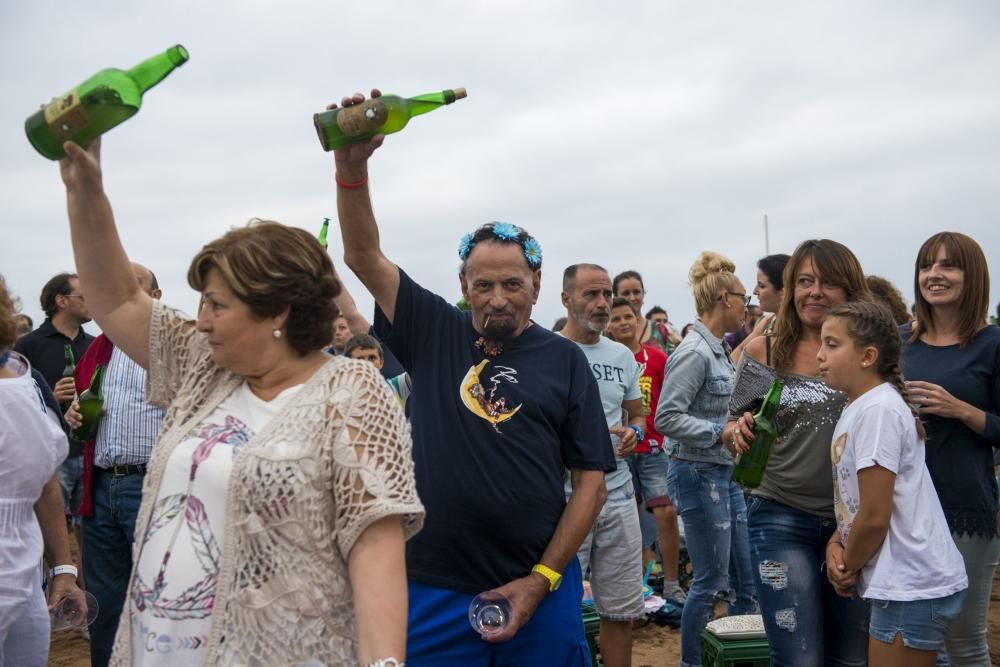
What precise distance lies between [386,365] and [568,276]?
1518mm

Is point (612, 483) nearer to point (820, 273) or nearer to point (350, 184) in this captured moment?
point (820, 273)

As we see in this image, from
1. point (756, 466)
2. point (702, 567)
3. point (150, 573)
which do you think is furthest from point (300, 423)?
point (702, 567)

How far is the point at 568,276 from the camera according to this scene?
5.96 metres

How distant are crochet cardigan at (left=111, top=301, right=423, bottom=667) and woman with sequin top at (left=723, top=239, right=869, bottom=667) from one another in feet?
6.76

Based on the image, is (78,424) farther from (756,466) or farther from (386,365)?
(756,466)

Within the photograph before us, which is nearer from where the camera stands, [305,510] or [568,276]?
[305,510]

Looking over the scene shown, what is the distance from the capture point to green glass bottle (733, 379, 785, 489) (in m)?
3.96

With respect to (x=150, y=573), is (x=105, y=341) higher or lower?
higher

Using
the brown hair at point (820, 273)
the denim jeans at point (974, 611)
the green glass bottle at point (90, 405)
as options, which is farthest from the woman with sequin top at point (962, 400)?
the green glass bottle at point (90, 405)

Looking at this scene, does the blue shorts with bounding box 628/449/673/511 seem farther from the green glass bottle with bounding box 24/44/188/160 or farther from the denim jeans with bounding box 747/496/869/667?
the green glass bottle with bounding box 24/44/188/160

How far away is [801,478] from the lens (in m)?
3.78

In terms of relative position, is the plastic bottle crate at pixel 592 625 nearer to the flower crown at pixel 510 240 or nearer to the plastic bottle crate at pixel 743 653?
the plastic bottle crate at pixel 743 653

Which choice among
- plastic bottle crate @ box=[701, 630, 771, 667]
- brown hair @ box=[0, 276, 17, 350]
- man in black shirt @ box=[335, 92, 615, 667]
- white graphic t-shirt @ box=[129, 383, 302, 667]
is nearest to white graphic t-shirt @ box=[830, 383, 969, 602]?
man in black shirt @ box=[335, 92, 615, 667]

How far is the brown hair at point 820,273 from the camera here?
3947 millimetres
